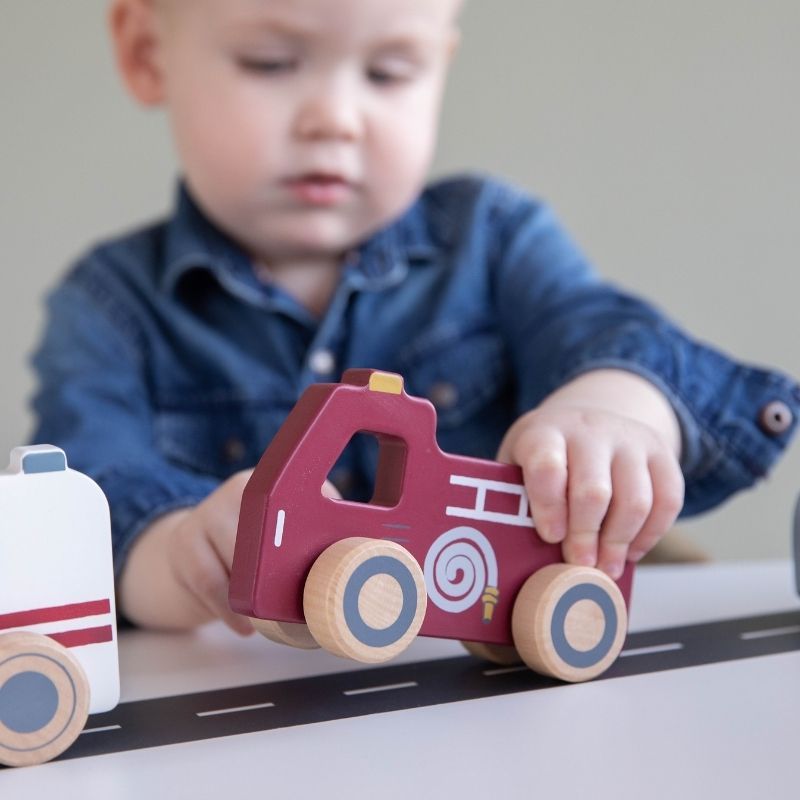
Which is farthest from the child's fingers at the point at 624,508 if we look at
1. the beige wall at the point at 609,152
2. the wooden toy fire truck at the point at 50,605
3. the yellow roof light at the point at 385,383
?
the beige wall at the point at 609,152

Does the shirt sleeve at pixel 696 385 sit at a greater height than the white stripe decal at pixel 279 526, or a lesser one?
greater

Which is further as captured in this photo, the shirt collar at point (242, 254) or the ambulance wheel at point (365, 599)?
the shirt collar at point (242, 254)

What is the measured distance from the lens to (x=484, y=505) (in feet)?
1.56

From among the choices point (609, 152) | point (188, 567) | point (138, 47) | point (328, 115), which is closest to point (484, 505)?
point (188, 567)

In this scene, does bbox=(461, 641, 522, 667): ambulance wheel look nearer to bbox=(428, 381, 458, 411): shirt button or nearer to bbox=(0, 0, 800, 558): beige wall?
bbox=(428, 381, 458, 411): shirt button

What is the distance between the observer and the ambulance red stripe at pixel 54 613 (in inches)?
16.1

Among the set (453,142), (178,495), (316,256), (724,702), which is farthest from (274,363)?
(453,142)

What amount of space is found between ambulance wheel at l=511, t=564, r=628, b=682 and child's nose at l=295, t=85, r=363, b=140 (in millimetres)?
386

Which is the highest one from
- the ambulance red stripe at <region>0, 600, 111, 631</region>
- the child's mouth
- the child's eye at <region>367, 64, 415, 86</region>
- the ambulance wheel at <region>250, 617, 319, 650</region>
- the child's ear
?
the child's ear

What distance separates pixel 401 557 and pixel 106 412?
43 cm

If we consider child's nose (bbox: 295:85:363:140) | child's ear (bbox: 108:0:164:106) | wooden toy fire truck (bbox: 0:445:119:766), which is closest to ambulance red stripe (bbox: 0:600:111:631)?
wooden toy fire truck (bbox: 0:445:119:766)

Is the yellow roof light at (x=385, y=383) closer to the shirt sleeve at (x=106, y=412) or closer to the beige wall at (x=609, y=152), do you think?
the shirt sleeve at (x=106, y=412)

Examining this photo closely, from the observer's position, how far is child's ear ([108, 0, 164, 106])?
34.4 inches

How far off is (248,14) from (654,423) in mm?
379
